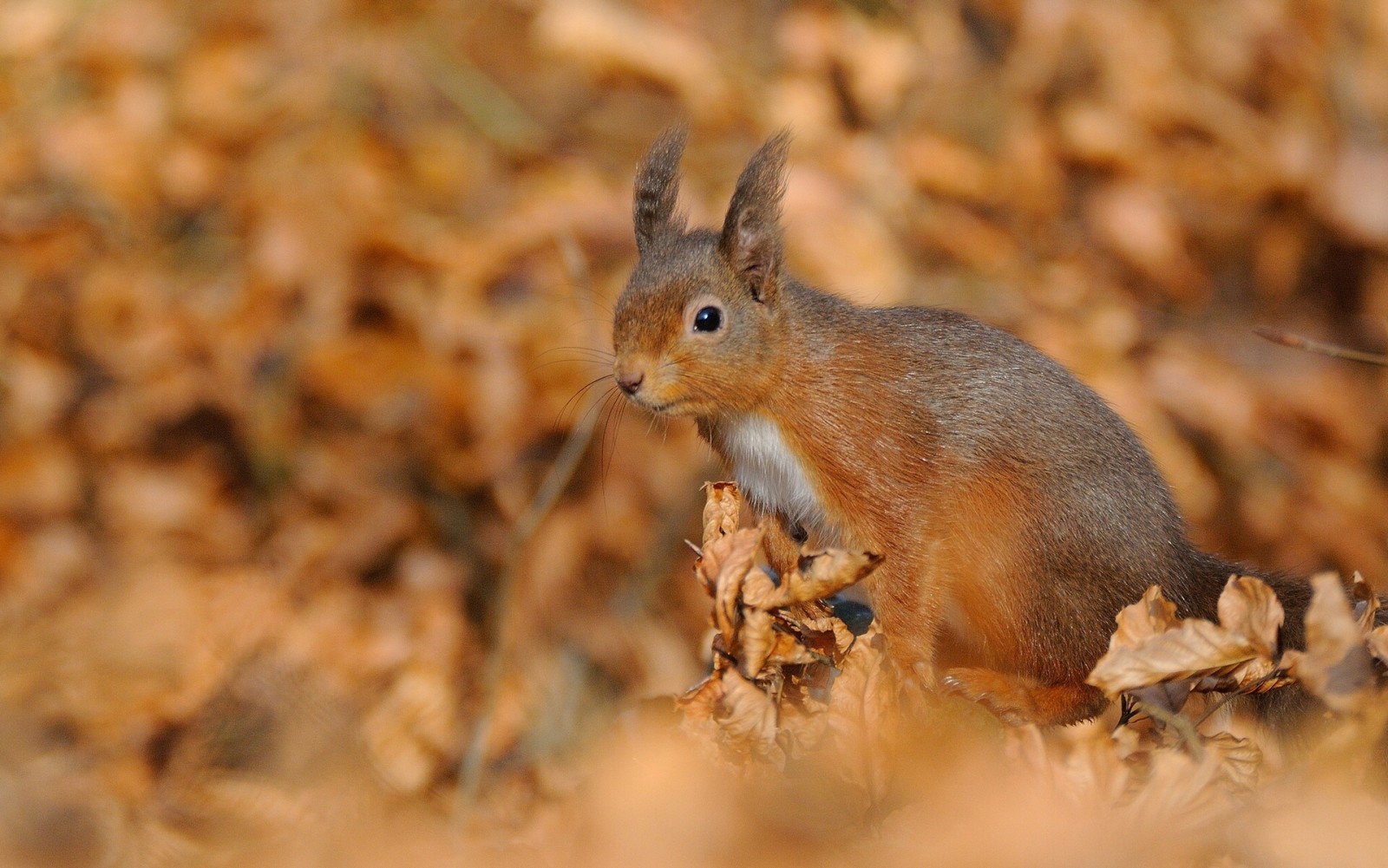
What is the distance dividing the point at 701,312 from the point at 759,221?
0.52 feet

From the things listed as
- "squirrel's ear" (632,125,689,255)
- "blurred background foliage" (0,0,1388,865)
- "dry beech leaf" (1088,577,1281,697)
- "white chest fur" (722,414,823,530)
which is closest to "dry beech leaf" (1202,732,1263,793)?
"dry beech leaf" (1088,577,1281,697)

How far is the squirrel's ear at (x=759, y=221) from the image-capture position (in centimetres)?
171

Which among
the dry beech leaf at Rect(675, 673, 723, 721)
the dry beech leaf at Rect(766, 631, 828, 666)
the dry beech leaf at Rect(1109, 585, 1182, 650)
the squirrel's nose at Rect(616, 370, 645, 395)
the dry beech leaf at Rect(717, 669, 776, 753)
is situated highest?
the squirrel's nose at Rect(616, 370, 645, 395)

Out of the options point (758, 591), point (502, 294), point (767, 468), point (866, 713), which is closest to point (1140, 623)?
point (866, 713)

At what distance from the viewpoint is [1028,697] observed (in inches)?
67.4

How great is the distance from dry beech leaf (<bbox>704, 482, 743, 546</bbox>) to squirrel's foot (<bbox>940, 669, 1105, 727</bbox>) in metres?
0.41

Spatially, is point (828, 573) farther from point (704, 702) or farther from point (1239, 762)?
point (1239, 762)

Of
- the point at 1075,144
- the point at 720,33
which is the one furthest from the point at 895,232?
the point at 720,33

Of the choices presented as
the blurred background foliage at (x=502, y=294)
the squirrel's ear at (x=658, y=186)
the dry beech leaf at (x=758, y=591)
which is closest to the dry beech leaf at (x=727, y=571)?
the dry beech leaf at (x=758, y=591)

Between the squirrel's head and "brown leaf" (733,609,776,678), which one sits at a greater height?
the squirrel's head

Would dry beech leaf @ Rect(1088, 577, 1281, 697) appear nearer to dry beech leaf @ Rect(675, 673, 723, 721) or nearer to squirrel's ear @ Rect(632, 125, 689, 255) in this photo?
dry beech leaf @ Rect(675, 673, 723, 721)

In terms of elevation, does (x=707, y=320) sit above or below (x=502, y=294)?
below

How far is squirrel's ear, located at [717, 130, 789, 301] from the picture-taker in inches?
67.4

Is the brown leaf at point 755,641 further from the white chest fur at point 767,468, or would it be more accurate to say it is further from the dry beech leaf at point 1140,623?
the white chest fur at point 767,468
